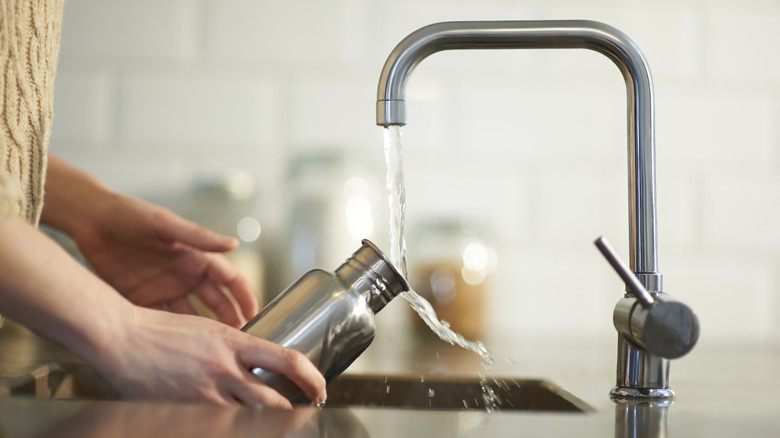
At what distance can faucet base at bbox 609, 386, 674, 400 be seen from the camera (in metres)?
0.61

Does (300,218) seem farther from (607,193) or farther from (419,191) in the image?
(607,193)

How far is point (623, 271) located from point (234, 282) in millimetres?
452

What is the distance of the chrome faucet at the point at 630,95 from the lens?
60 centimetres

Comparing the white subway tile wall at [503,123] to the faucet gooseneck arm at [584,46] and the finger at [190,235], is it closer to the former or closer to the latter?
the finger at [190,235]

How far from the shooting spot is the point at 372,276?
612 millimetres

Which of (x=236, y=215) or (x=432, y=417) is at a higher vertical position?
(x=236, y=215)

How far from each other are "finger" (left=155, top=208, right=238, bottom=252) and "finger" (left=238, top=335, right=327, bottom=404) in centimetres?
25

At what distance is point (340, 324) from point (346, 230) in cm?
57

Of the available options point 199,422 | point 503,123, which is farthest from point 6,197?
point 503,123

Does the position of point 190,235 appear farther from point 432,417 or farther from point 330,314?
point 432,417

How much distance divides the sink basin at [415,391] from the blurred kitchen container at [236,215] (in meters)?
0.37

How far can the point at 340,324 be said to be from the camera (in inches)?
23.0

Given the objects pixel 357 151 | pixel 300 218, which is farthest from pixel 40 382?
pixel 357 151

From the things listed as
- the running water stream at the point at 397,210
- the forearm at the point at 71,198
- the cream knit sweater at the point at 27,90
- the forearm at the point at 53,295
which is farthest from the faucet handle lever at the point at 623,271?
the forearm at the point at 71,198
